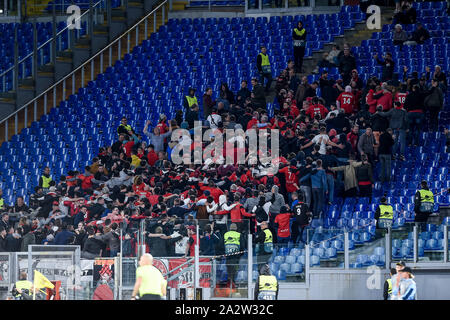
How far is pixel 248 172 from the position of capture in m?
22.7

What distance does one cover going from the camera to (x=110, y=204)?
22.7 m

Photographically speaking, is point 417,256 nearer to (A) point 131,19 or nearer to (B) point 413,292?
(B) point 413,292

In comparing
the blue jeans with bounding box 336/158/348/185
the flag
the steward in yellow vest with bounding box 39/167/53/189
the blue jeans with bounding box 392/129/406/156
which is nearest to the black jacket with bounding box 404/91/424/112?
the blue jeans with bounding box 392/129/406/156

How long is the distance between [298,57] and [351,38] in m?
2.07

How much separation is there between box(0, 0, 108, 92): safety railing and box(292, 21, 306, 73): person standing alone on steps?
664cm

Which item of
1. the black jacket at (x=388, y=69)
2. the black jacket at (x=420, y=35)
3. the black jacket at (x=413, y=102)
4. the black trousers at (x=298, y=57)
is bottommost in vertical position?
the black jacket at (x=413, y=102)

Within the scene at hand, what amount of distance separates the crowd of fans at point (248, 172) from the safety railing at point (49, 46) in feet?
18.9

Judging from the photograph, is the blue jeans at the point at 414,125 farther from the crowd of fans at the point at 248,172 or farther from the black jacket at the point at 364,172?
the black jacket at the point at 364,172

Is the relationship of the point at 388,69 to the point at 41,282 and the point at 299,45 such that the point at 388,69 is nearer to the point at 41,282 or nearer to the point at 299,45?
the point at 299,45

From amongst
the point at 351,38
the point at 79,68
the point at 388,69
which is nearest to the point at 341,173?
the point at 388,69

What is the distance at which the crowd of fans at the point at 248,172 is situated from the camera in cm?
2050

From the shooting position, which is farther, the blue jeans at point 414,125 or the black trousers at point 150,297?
the blue jeans at point 414,125

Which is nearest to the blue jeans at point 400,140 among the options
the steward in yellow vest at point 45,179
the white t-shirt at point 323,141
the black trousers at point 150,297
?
the white t-shirt at point 323,141

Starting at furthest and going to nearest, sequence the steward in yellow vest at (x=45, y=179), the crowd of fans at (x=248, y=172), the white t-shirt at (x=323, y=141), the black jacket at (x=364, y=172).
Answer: the steward in yellow vest at (x=45, y=179)
the white t-shirt at (x=323, y=141)
the black jacket at (x=364, y=172)
the crowd of fans at (x=248, y=172)
